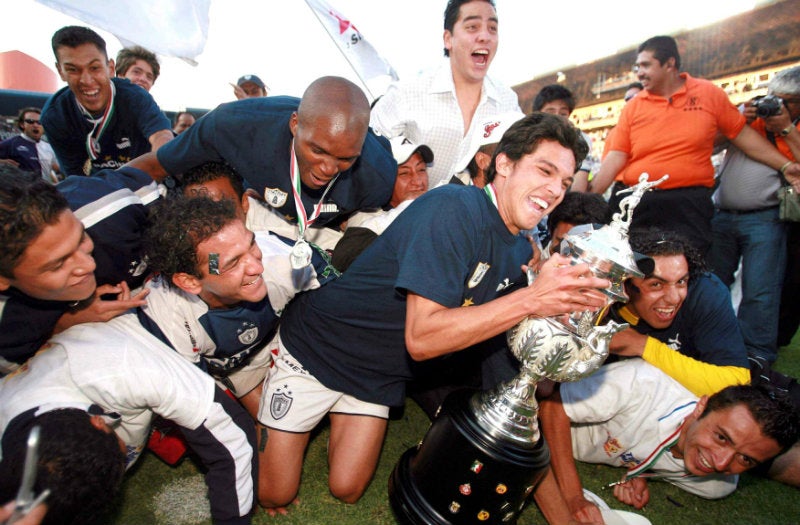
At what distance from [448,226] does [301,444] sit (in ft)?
4.65

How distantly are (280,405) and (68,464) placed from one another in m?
1.14

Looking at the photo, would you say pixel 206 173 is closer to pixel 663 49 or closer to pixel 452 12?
pixel 452 12

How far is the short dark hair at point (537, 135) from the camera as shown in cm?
191

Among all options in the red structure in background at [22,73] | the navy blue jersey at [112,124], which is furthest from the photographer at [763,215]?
the red structure in background at [22,73]

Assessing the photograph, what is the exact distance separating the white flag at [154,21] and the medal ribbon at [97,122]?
0.37 m

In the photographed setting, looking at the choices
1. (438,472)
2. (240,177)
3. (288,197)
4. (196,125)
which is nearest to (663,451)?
(438,472)

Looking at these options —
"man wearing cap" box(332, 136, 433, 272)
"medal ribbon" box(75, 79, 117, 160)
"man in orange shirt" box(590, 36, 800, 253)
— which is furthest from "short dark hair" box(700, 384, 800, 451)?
"medal ribbon" box(75, 79, 117, 160)

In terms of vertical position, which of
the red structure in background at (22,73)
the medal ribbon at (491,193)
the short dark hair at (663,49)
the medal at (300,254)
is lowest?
the medal at (300,254)

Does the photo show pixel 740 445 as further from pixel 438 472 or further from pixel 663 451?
pixel 438 472

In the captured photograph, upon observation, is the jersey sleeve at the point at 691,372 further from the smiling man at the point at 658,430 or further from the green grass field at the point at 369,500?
the green grass field at the point at 369,500

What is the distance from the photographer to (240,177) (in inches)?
108

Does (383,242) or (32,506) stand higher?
(383,242)

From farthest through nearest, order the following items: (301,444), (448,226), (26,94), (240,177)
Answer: (26,94) < (240,177) < (301,444) < (448,226)

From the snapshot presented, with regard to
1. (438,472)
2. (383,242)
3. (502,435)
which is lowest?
(438,472)
